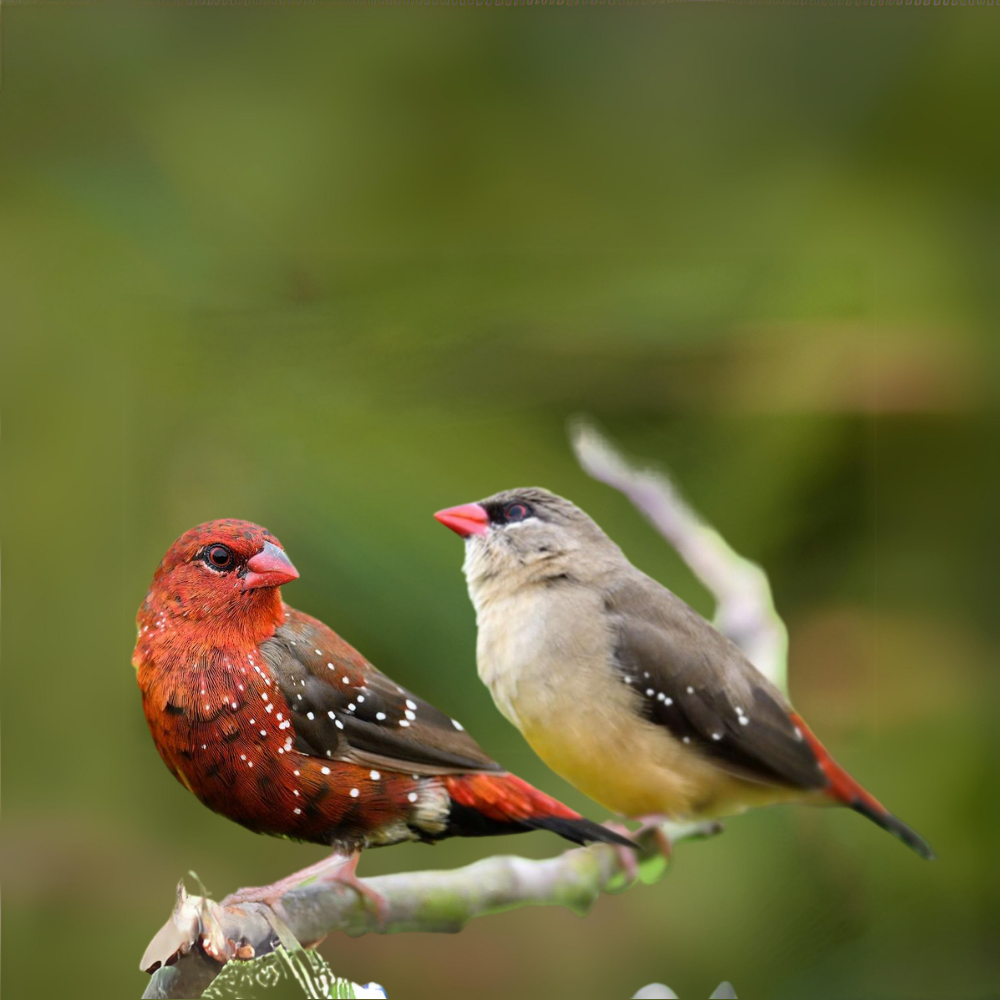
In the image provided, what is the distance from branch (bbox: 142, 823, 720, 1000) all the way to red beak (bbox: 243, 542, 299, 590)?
0.54 meters

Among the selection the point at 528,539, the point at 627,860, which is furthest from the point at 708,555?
the point at 627,860

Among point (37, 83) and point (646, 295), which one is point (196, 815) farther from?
point (37, 83)

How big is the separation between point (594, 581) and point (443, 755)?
1.31 feet

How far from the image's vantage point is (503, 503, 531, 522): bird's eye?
202cm

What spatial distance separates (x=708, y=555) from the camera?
2.10m

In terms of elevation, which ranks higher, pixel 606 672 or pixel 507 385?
pixel 507 385

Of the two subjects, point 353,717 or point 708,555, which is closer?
point 353,717

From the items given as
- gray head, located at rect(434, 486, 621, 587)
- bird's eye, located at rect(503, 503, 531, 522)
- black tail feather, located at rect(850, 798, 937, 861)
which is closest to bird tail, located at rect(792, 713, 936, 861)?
black tail feather, located at rect(850, 798, 937, 861)

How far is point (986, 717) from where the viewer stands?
221 centimetres

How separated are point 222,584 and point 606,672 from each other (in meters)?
0.67

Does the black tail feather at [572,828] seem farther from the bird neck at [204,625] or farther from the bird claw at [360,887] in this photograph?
the bird neck at [204,625]

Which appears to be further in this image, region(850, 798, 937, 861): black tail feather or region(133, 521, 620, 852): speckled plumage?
region(850, 798, 937, 861): black tail feather

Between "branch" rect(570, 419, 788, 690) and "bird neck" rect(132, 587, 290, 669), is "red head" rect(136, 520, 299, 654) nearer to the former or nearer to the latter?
"bird neck" rect(132, 587, 290, 669)

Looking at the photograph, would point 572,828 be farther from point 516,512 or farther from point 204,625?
point 204,625
